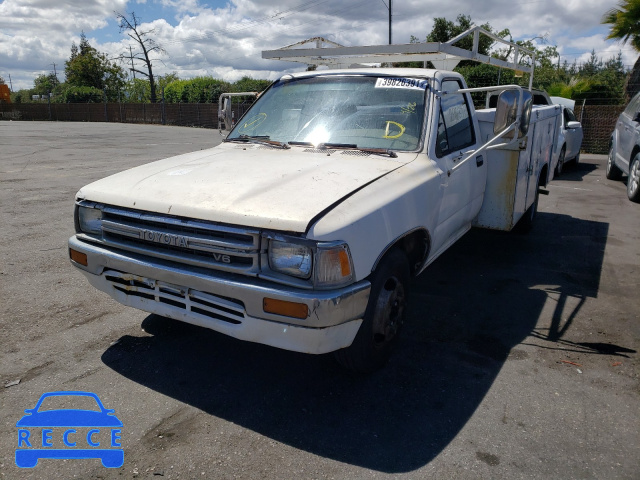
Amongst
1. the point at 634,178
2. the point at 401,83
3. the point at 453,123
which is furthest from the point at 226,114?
the point at 634,178

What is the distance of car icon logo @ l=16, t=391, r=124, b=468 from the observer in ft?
8.58

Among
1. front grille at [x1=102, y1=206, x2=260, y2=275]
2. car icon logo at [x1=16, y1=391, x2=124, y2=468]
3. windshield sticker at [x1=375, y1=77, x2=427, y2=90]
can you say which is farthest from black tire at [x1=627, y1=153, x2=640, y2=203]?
car icon logo at [x1=16, y1=391, x2=124, y2=468]

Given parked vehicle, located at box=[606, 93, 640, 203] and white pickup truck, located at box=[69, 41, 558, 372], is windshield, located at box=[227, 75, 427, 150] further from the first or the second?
parked vehicle, located at box=[606, 93, 640, 203]

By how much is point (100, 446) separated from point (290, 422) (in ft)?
3.24

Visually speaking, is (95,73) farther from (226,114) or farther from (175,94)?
(226,114)

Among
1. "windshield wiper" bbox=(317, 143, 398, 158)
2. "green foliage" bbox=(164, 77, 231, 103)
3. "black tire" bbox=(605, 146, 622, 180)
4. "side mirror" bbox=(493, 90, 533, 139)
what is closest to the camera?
"windshield wiper" bbox=(317, 143, 398, 158)

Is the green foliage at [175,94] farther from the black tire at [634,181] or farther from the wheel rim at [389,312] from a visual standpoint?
the wheel rim at [389,312]

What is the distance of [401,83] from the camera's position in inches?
164

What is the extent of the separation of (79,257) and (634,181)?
→ 9216 mm

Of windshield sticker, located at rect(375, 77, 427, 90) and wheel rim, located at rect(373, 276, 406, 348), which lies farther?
windshield sticker, located at rect(375, 77, 427, 90)

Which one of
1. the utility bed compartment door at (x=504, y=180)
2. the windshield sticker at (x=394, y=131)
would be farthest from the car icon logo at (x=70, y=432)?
the utility bed compartment door at (x=504, y=180)

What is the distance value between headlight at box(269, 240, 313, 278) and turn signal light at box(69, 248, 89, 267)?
55.2 inches

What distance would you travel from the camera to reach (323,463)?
259cm

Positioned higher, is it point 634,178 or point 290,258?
point 290,258
